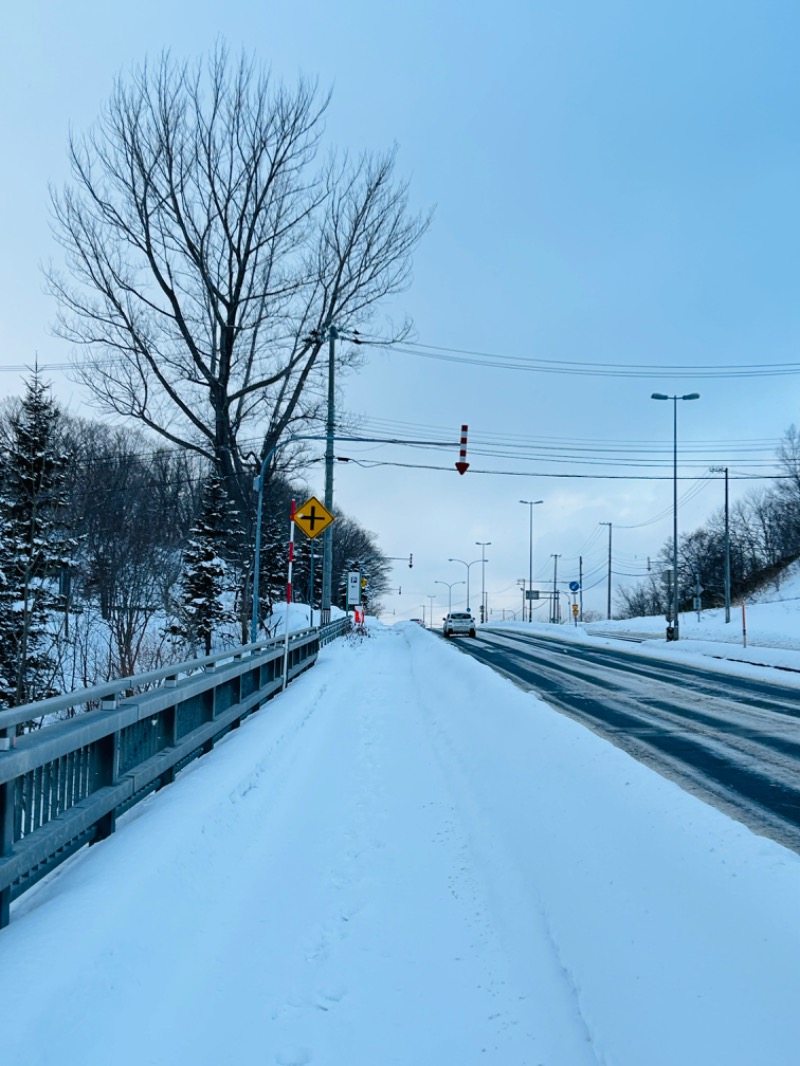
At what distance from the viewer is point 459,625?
46.3m

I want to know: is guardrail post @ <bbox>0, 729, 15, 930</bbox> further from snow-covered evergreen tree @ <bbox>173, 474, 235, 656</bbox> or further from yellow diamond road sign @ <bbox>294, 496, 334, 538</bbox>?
snow-covered evergreen tree @ <bbox>173, 474, 235, 656</bbox>

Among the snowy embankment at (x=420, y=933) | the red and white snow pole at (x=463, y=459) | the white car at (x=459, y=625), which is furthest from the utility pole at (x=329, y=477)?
the snowy embankment at (x=420, y=933)

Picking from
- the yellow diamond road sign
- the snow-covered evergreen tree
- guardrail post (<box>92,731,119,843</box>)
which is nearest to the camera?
guardrail post (<box>92,731,119,843</box>)

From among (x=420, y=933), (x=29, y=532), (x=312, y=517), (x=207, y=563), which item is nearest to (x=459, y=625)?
(x=207, y=563)

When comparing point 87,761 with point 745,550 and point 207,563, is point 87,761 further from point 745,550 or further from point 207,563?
point 745,550

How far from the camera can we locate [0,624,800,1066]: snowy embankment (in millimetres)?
3258

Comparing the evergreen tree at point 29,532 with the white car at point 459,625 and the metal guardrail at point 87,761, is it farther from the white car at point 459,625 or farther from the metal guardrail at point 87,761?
the white car at point 459,625

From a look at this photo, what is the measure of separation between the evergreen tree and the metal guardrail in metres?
17.4

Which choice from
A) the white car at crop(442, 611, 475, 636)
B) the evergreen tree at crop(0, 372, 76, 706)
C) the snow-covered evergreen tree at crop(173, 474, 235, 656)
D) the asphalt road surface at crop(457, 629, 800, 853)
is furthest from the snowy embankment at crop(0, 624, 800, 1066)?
the white car at crop(442, 611, 475, 636)

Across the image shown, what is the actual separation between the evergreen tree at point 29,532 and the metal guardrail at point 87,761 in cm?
1741

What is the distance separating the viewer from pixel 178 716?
751cm

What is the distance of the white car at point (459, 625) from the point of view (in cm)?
4609

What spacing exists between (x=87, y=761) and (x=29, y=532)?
20.9 meters

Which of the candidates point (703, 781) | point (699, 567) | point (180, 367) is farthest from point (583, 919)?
point (699, 567)
